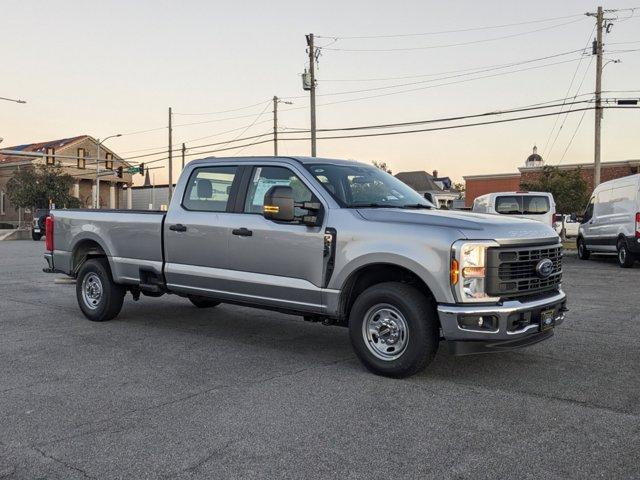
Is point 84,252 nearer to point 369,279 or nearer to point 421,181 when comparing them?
point 369,279

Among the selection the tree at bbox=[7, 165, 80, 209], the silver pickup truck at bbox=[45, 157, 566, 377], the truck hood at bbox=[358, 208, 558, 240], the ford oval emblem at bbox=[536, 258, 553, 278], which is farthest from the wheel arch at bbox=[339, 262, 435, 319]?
the tree at bbox=[7, 165, 80, 209]

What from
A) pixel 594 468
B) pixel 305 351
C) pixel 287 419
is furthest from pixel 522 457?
pixel 305 351

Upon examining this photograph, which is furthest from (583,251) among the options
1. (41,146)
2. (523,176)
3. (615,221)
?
(41,146)

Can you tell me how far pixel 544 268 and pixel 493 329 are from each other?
2.92 feet

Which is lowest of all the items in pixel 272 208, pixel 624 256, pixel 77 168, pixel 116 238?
pixel 624 256

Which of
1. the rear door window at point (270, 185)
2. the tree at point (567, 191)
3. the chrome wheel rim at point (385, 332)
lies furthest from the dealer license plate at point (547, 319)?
the tree at point (567, 191)

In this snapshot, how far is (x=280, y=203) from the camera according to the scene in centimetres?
564

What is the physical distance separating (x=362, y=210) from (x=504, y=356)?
6.92 feet

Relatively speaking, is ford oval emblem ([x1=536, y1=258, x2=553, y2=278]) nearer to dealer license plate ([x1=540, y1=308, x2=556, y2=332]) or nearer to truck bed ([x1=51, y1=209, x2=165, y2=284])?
dealer license plate ([x1=540, y1=308, x2=556, y2=332])

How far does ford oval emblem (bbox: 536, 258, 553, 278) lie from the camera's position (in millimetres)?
5363

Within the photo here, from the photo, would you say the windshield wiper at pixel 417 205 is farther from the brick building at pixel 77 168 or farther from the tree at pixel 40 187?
the brick building at pixel 77 168

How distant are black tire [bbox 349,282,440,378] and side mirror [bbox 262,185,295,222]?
3.33 ft

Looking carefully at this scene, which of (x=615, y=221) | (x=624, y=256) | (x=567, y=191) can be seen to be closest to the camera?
(x=624, y=256)

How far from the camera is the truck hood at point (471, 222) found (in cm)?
506
